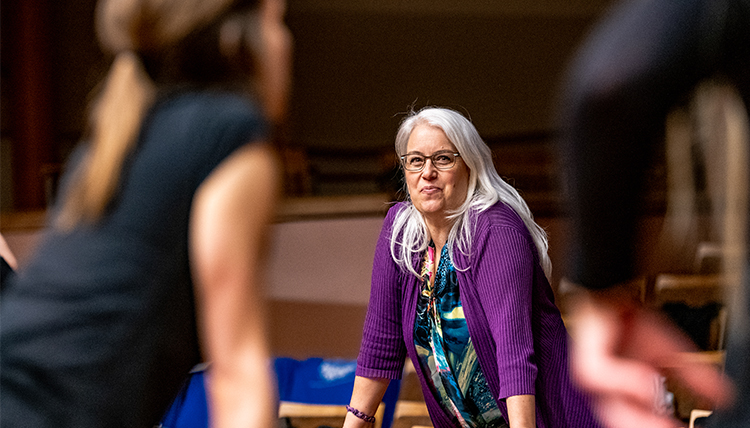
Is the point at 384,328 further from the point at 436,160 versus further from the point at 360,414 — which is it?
the point at 436,160

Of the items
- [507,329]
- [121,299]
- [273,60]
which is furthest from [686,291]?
[121,299]

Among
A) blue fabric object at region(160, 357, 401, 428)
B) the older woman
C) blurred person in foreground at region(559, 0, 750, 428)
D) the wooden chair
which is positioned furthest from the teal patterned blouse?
the wooden chair

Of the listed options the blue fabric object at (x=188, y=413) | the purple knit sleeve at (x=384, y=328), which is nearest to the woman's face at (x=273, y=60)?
the purple knit sleeve at (x=384, y=328)

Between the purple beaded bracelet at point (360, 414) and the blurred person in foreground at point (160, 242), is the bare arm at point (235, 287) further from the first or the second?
the purple beaded bracelet at point (360, 414)

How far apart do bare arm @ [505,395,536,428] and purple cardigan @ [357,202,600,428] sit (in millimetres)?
14

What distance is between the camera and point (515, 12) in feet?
27.2

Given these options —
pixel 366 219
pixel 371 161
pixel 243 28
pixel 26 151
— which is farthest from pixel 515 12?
pixel 243 28

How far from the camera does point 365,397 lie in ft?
6.53

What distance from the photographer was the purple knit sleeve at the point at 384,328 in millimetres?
2010

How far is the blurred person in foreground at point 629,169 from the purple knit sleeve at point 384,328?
1423mm

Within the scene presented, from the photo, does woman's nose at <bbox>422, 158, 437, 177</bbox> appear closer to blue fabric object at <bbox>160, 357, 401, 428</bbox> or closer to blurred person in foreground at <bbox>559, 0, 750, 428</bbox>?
blue fabric object at <bbox>160, 357, 401, 428</bbox>

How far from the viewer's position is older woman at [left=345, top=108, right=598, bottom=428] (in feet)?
6.05

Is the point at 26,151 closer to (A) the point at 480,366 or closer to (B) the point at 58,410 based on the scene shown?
(A) the point at 480,366

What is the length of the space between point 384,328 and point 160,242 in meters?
1.31
